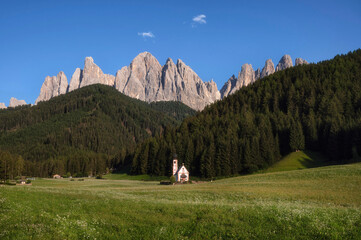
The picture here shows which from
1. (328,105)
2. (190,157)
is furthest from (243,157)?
(328,105)

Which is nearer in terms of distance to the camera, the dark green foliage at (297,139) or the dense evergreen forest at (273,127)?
the dense evergreen forest at (273,127)

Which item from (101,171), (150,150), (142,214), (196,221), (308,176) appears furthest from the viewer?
(101,171)

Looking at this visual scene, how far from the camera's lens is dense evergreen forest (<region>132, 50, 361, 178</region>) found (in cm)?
9000

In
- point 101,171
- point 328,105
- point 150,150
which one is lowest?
point 101,171

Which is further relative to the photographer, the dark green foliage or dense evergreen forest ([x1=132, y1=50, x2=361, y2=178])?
the dark green foliage

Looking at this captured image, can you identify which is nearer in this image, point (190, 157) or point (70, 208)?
point (70, 208)

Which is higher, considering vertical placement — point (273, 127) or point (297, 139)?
point (273, 127)

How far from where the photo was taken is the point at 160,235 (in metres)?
14.4

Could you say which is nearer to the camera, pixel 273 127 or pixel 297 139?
pixel 297 139

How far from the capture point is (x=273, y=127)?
359 feet

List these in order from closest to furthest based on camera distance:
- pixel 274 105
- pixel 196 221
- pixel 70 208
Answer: pixel 196 221 → pixel 70 208 → pixel 274 105

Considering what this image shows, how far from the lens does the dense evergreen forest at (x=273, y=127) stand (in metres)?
90.0

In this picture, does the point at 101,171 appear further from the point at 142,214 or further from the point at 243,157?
the point at 142,214

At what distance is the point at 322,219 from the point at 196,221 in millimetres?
8150
